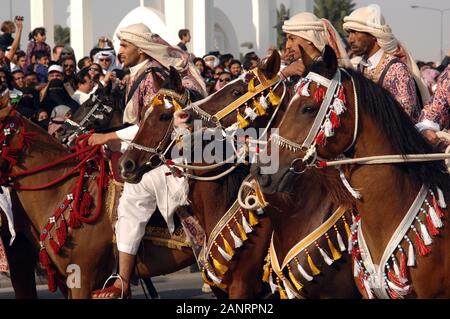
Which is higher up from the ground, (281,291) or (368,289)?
(368,289)

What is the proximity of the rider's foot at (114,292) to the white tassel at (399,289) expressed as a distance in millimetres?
2747

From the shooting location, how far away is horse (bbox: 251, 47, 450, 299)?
6.12 m

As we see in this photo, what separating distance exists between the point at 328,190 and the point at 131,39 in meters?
2.53

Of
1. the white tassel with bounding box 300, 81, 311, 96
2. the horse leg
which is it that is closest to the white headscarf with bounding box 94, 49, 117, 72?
the horse leg

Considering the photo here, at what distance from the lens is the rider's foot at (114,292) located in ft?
27.2

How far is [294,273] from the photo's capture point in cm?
710

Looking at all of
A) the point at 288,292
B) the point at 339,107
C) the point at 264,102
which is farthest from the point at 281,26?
the point at 339,107

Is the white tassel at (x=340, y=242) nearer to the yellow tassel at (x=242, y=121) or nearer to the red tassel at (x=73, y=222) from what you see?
the yellow tassel at (x=242, y=121)

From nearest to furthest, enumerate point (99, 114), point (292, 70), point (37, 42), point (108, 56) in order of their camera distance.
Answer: point (292, 70) < point (99, 114) < point (108, 56) < point (37, 42)

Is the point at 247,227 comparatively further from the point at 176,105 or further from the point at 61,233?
the point at 61,233

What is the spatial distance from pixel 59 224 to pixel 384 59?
290cm

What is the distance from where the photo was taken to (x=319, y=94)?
6.21m

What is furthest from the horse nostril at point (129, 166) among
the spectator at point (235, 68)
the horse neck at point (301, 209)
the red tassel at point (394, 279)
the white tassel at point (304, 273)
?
the spectator at point (235, 68)
